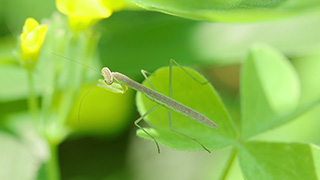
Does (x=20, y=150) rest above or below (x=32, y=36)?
below

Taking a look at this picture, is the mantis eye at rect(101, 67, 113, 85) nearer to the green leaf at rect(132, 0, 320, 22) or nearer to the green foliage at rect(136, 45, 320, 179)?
the green foliage at rect(136, 45, 320, 179)

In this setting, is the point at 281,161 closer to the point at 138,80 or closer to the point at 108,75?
the point at 108,75

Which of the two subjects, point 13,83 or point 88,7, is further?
point 13,83

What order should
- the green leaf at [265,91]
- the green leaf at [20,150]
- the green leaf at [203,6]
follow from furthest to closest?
the green leaf at [20,150], the green leaf at [265,91], the green leaf at [203,6]

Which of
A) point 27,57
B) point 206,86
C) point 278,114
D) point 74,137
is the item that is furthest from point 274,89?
point 74,137

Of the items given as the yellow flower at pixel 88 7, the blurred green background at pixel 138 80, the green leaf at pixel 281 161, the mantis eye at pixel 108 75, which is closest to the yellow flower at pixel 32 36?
the yellow flower at pixel 88 7

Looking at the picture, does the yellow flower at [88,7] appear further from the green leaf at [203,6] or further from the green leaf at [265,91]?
the green leaf at [265,91]

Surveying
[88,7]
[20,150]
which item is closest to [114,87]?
[88,7]
